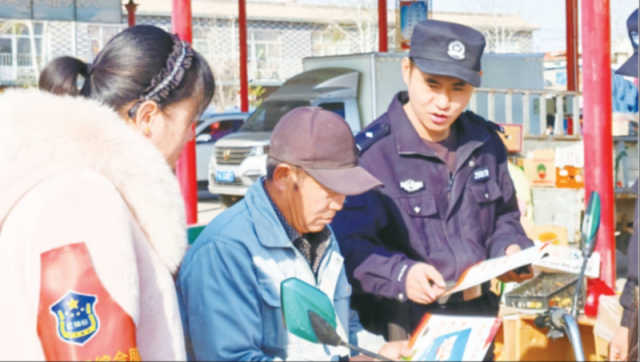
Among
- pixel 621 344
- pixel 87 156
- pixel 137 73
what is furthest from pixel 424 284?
pixel 87 156

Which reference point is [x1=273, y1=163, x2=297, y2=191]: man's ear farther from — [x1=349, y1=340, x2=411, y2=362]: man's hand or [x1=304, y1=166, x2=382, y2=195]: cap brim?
[x1=349, y1=340, x2=411, y2=362]: man's hand

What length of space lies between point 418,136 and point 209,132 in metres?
13.2

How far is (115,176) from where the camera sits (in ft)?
3.95

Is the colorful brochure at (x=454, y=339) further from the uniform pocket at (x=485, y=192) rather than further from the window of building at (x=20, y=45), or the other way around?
the window of building at (x=20, y=45)

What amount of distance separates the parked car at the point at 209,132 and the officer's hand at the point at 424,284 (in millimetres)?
13067

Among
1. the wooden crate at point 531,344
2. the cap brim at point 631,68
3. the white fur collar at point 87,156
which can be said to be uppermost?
the cap brim at point 631,68

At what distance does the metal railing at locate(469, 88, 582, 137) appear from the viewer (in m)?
10.9

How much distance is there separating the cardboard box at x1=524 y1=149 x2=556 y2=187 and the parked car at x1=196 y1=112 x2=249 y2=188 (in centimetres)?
869

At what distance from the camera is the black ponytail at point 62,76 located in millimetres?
1504

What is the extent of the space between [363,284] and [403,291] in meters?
0.15

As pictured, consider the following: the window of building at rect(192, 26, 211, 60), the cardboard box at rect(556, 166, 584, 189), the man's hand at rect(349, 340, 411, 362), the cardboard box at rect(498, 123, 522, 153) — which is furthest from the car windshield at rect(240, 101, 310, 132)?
the window of building at rect(192, 26, 211, 60)

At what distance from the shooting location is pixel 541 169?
22.9ft

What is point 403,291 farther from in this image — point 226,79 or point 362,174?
point 226,79

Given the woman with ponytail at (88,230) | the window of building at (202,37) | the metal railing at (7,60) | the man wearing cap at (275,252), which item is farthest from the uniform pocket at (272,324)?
the window of building at (202,37)
